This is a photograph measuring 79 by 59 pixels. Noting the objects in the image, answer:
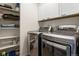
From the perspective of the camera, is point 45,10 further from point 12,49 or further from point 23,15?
point 12,49

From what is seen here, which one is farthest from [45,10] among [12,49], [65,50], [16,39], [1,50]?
[65,50]

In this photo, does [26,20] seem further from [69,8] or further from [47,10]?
[69,8]

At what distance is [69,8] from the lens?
1.25 meters

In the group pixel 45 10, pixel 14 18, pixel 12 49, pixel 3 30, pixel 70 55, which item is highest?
pixel 45 10

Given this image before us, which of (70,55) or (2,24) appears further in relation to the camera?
(2,24)

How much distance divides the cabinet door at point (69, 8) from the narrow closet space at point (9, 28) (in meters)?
0.60

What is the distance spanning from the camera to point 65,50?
2.32ft

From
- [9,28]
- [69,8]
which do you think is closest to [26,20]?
[9,28]

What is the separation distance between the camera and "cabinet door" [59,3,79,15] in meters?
1.13

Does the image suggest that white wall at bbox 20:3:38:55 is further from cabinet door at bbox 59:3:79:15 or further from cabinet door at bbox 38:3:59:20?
cabinet door at bbox 59:3:79:15

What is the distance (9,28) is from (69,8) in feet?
2.52

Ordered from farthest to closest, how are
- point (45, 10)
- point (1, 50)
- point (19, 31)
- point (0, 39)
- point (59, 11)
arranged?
point (45, 10), point (19, 31), point (59, 11), point (0, 39), point (1, 50)

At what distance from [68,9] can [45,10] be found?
0.56m

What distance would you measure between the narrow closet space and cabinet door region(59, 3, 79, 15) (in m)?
0.60
